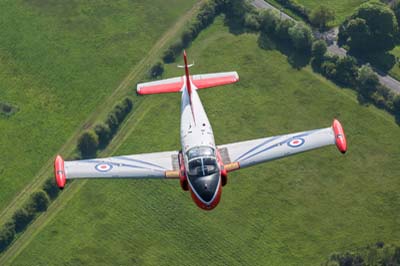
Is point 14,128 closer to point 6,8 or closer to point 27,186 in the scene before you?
point 27,186

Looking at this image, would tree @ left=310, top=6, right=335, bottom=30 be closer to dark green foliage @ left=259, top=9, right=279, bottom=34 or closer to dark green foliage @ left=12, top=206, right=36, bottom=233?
dark green foliage @ left=259, top=9, right=279, bottom=34

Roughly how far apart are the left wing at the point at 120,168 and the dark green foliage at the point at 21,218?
1936cm

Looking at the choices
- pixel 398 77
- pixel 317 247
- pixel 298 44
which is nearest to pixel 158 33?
pixel 298 44

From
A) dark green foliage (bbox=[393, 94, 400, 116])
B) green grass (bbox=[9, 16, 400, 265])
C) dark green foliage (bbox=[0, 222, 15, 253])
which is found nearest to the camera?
green grass (bbox=[9, 16, 400, 265])

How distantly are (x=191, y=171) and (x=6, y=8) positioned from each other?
73094 millimetres

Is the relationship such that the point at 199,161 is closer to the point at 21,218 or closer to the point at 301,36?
the point at 21,218

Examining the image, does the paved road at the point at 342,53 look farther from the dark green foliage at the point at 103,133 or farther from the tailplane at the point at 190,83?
the dark green foliage at the point at 103,133

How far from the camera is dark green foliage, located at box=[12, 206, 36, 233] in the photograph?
10762 cm

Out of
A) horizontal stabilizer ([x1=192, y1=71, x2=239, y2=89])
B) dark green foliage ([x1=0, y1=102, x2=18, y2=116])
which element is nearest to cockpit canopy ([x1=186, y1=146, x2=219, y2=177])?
horizontal stabilizer ([x1=192, y1=71, x2=239, y2=89])

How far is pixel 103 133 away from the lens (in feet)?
390

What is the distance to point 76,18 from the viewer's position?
13925cm

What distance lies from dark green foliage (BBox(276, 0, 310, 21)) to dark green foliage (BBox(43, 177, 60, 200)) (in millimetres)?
59769

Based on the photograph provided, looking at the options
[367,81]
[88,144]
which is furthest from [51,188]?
[367,81]

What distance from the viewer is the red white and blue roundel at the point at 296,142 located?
92.6m
